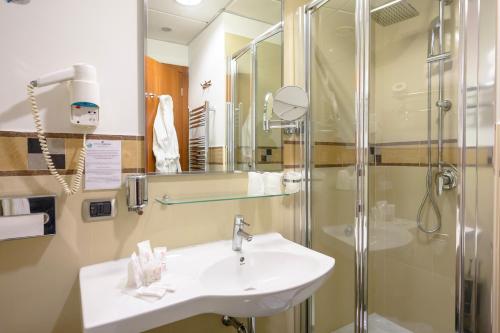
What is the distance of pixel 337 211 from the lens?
1642 millimetres

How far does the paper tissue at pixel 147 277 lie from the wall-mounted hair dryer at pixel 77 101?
351 mm

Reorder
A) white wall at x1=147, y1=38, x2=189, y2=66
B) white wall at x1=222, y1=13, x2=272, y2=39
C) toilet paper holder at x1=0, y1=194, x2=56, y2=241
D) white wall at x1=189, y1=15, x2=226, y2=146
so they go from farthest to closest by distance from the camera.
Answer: white wall at x1=222, y1=13, x2=272, y2=39
white wall at x1=189, y1=15, x2=226, y2=146
white wall at x1=147, y1=38, x2=189, y2=66
toilet paper holder at x1=0, y1=194, x2=56, y2=241

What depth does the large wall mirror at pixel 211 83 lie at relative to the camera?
1.20m

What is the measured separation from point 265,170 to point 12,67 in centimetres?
113

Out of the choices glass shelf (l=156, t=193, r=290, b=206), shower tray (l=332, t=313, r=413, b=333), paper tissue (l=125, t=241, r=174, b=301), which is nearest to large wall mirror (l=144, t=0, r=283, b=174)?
glass shelf (l=156, t=193, r=290, b=206)

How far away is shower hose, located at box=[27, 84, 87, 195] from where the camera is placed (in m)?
0.93

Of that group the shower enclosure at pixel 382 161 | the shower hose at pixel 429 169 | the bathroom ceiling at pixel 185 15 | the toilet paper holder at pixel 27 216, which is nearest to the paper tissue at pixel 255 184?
the shower enclosure at pixel 382 161

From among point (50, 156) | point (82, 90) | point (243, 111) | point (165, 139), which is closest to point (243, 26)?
point (243, 111)

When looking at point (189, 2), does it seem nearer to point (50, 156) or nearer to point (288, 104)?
point (288, 104)

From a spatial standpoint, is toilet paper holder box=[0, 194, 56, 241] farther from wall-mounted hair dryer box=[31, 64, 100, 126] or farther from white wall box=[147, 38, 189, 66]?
white wall box=[147, 38, 189, 66]

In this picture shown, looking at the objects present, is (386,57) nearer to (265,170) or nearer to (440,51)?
(440,51)

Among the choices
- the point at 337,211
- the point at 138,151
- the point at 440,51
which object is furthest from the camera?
the point at 337,211

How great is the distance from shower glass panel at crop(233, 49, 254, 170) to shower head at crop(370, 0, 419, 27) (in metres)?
0.81

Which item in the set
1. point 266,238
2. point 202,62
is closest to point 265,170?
point 266,238
